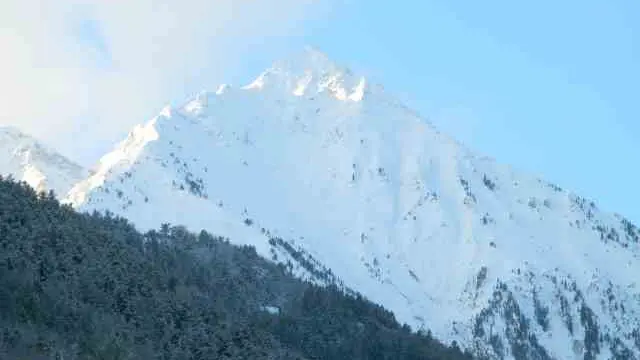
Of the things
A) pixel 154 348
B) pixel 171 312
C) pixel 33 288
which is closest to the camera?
pixel 33 288

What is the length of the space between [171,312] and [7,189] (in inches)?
1190

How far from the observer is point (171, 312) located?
549ft

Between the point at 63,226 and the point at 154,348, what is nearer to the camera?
the point at 154,348

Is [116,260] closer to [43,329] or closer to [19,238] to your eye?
[19,238]

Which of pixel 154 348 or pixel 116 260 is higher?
pixel 116 260

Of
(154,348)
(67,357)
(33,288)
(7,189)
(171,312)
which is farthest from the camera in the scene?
(7,189)

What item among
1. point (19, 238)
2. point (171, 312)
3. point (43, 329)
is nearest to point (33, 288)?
point (43, 329)

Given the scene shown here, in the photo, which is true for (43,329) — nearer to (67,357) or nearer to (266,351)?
(67,357)

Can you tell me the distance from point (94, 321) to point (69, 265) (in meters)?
16.1

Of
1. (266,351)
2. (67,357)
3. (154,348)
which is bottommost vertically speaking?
(67,357)

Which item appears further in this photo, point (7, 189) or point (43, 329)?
point (7, 189)

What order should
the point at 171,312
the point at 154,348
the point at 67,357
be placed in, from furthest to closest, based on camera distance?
the point at 171,312 < the point at 154,348 < the point at 67,357

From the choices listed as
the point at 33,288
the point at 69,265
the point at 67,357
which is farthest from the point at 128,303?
the point at 67,357

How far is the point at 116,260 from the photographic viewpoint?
176m
